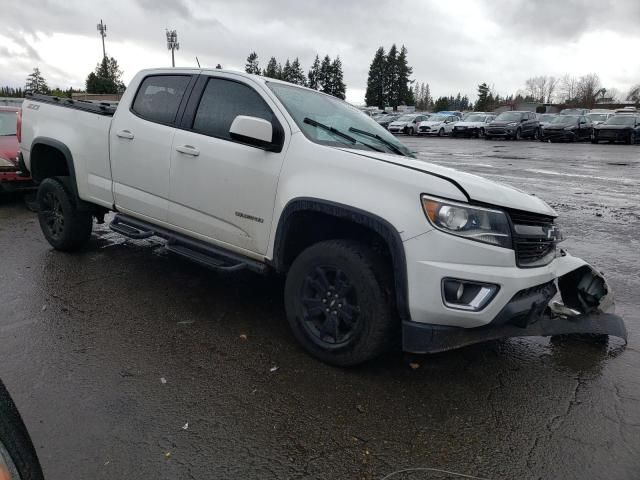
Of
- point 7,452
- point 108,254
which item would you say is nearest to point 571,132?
point 108,254

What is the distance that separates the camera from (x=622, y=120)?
28.4 metres

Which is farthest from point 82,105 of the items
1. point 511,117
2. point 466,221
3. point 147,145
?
point 511,117

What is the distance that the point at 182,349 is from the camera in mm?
3574

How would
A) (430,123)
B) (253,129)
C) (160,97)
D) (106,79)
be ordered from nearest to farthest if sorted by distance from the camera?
(253,129), (160,97), (430,123), (106,79)

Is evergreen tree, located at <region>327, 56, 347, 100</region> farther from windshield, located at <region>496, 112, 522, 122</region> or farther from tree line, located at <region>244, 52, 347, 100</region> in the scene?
windshield, located at <region>496, 112, 522, 122</region>

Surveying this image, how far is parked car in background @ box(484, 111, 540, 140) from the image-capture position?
3121 centimetres

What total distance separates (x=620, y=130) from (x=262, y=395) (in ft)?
101

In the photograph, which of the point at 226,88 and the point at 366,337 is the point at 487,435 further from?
the point at 226,88

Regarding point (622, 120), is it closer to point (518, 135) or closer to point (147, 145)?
point (518, 135)

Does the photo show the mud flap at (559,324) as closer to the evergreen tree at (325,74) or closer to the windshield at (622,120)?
the windshield at (622,120)

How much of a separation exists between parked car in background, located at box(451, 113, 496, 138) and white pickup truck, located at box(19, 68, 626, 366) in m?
32.0

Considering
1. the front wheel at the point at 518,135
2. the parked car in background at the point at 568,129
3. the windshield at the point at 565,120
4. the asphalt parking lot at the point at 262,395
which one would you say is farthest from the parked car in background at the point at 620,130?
the asphalt parking lot at the point at 262,395

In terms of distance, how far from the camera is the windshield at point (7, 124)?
8.81 metres

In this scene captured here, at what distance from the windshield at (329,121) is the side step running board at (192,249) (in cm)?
102
